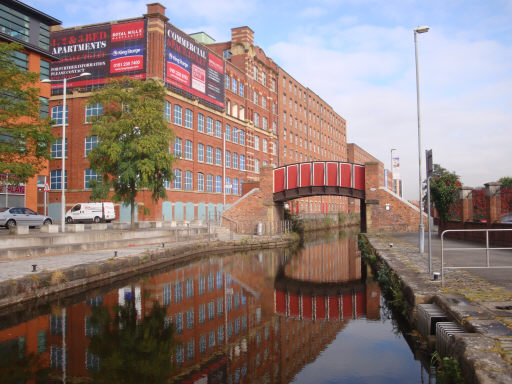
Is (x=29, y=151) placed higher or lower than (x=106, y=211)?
higher

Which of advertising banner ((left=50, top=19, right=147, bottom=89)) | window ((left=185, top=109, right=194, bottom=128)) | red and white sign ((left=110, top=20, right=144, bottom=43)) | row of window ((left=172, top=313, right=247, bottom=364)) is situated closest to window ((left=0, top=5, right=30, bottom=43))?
advertising banner ((left=50, top=19, right=147, bottom=89))

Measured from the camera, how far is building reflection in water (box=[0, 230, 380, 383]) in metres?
6.03

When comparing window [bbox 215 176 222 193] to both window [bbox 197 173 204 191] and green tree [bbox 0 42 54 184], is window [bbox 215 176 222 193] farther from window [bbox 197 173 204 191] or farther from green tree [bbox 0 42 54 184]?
green tree [bbox 0 42 54 184]

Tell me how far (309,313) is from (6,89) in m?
12.9

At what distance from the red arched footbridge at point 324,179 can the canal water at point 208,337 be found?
20986mm

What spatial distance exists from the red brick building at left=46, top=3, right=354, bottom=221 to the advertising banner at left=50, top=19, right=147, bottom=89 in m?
0.08

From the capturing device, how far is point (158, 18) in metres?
33.6

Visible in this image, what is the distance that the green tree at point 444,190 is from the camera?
2447cm

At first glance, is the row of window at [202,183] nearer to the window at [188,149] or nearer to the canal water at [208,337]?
the window at [188,149]

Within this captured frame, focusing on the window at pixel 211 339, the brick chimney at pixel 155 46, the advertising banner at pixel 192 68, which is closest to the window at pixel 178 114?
the advertising banner at pixel 192 68

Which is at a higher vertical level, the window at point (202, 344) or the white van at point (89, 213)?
the white van at point (89, 213)

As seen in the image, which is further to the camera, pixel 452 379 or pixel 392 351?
pixel 392 351

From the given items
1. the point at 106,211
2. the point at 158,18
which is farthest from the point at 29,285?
the point at 158,18

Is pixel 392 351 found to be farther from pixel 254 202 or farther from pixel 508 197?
pixel 254 202
